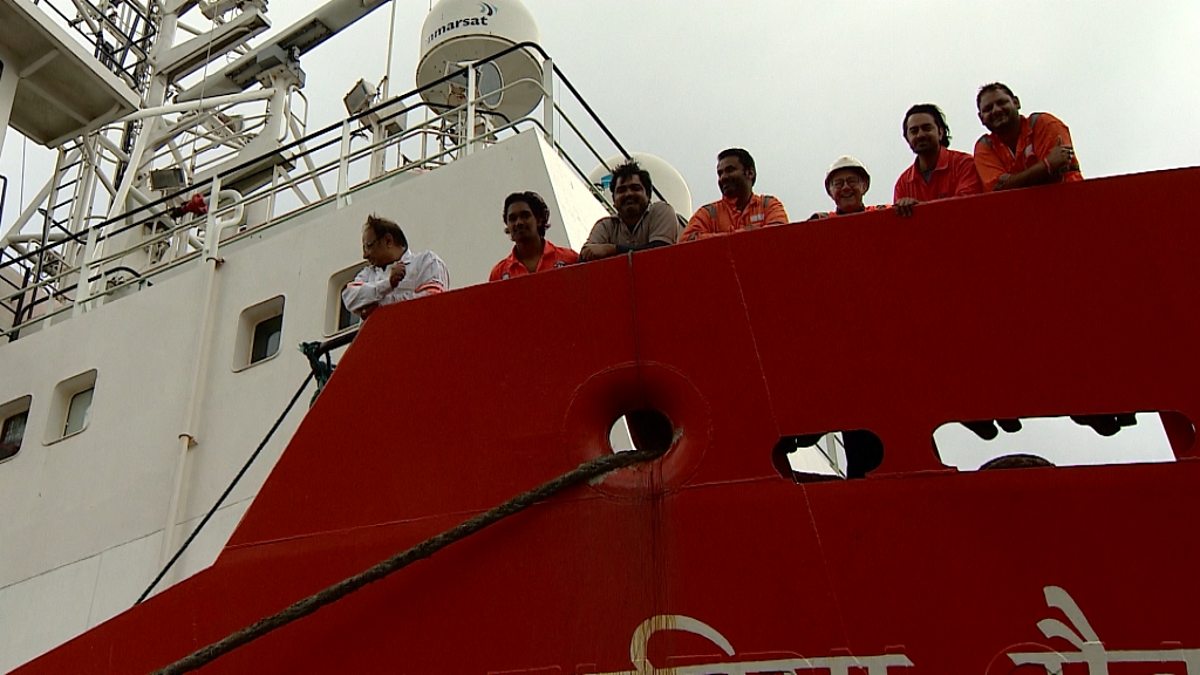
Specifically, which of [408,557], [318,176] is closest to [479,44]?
[318,176]

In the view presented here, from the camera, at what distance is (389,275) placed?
474 cm

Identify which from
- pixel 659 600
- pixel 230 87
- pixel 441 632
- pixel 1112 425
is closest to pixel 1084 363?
pixel 1112 425

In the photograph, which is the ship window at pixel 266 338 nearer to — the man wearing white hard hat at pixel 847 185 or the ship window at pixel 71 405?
the ship window at pixel 71 405

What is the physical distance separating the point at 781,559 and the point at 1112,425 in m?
1.16

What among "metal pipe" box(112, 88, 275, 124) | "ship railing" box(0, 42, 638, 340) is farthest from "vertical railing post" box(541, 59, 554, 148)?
"metal pipe" box(112, 88, 275, 124)

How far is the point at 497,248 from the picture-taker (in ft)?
20.7

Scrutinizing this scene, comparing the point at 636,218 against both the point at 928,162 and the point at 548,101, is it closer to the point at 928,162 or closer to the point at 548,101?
the point at 928,162

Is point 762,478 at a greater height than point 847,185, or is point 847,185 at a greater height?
point 847,185

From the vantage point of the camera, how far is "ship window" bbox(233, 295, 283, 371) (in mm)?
7133

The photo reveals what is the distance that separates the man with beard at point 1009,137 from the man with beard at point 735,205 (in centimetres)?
89

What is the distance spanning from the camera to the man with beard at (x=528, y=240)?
190 inches

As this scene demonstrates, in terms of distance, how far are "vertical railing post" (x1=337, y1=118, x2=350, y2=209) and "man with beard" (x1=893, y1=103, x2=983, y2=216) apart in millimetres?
4279

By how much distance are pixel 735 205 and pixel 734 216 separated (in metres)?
0.06

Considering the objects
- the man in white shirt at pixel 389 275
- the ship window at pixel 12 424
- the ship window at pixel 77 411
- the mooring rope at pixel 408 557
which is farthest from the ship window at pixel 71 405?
the mooring rope at pixel 408 557
